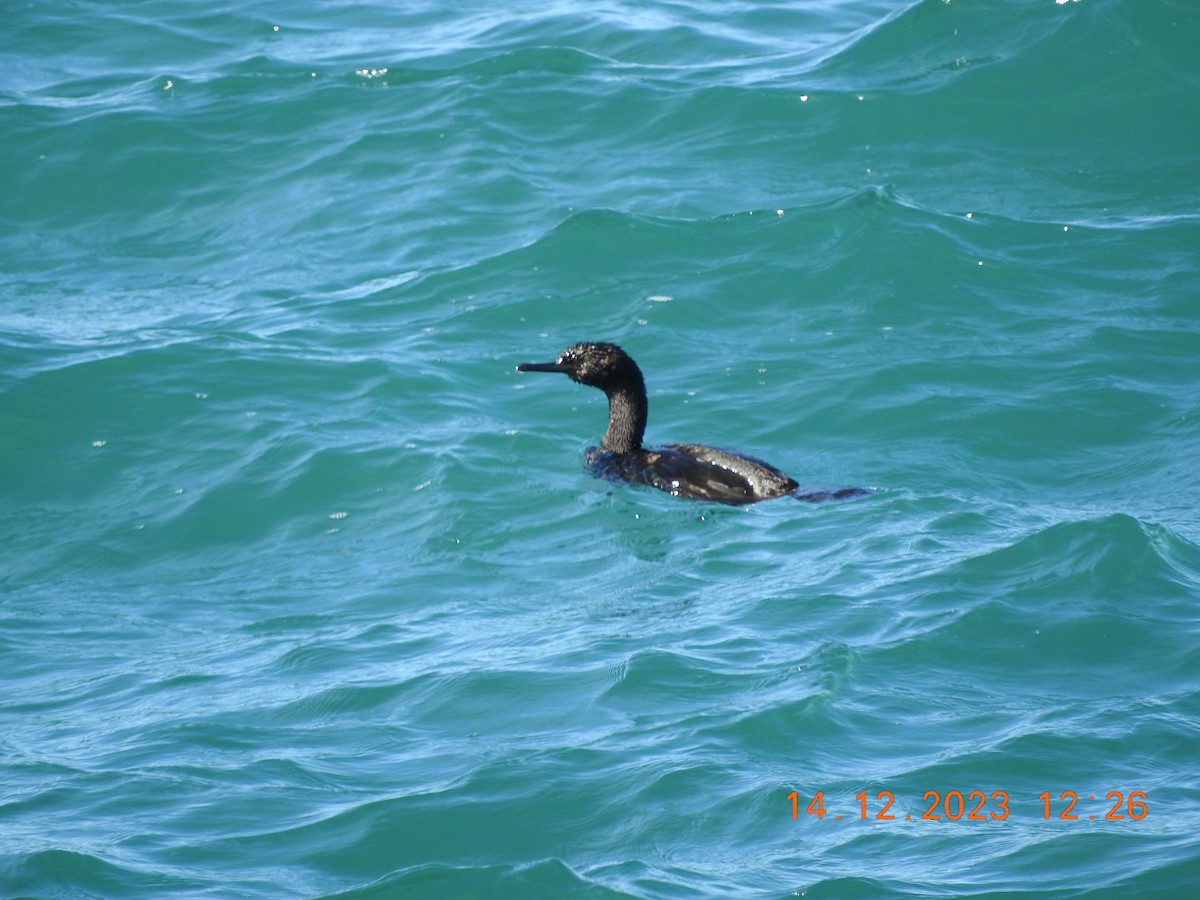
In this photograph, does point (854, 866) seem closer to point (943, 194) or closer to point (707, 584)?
point (707, 584)

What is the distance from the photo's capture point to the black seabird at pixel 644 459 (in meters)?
9.16

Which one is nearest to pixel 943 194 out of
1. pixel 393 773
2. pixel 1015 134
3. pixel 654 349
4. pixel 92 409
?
pixel 1015 134

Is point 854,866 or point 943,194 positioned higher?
point 943,194

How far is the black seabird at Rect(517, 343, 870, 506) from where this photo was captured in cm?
916

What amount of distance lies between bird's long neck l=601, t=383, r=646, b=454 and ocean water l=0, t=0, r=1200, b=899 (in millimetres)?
457

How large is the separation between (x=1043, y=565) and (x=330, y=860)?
3818mm

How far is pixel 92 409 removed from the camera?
11.0 meters

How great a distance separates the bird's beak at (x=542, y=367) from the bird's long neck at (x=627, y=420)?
0.40 metres
